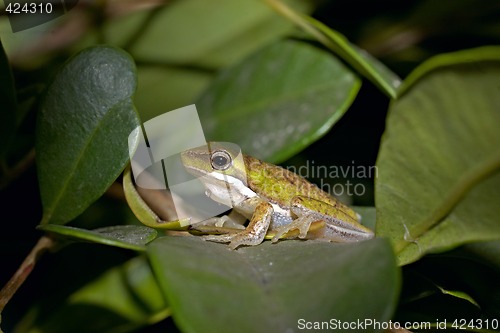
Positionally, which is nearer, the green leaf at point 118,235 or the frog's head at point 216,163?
the green leaf at point 118,235

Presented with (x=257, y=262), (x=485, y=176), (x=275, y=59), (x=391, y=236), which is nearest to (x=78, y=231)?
(x=257, y=262)

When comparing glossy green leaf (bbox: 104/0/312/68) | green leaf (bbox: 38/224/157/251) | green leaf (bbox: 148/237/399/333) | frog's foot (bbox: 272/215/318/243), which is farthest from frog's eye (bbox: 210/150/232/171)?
green leaf (bbox: 148/237/399/333)

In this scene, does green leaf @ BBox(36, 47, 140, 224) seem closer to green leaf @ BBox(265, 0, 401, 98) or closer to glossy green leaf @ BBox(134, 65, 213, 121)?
green leaf @ BBox(265, 0, 401, 98)

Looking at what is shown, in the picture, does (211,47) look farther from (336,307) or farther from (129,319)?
(336,307)

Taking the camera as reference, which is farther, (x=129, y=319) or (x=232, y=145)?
(x=232, y=145)

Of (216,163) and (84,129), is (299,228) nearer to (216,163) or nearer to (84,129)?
(216,163)

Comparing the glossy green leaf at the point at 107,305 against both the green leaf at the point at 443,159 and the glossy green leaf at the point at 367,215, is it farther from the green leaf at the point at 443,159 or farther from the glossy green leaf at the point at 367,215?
the green leaf at the point at 443,159

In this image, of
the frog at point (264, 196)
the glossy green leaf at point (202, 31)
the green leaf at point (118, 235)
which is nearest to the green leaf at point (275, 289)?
the green leaf at point (118, 235)
